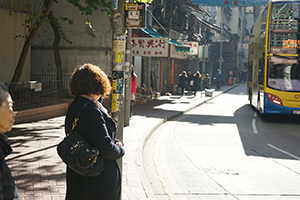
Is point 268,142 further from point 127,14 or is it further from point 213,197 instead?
point 127,14

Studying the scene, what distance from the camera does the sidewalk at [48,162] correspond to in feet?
18.4

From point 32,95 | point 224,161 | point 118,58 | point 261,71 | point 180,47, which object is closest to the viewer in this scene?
point 118,58

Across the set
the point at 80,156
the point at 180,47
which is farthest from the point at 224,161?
the point at 180,47

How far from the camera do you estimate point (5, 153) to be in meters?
2.35

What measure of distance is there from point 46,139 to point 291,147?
5.84 meters

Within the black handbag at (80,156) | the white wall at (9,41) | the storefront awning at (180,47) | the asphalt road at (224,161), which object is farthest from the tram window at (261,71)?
the black handbag at (80,156)

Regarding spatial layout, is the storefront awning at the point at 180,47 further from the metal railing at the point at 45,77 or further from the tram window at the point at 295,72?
the tram window at the point at 295,72

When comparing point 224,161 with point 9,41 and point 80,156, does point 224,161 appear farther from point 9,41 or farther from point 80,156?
point 9,41

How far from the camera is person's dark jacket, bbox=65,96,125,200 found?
326 centimetres

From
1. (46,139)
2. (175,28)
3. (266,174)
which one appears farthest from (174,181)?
(175,28)

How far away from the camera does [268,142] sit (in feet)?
35.6

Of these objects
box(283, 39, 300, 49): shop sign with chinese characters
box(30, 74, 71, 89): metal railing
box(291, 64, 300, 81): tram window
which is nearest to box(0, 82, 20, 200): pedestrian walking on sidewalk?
box(283, 39, 300, 49): shop sign with chinese characters

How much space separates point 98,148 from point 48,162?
13.8 feet

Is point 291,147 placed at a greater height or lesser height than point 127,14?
lesser
